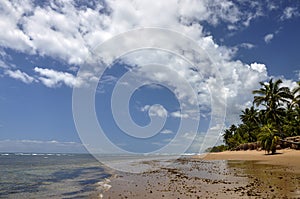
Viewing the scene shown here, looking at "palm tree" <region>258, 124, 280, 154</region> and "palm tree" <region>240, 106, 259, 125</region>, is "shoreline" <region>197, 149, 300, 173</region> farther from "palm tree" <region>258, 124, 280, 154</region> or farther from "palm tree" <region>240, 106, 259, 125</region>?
"palm tree" <region>240, 106, 259, 125</region>

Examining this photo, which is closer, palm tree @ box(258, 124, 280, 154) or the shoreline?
the shoreline

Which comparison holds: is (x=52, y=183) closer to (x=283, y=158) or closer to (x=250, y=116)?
(x=283, y=158)

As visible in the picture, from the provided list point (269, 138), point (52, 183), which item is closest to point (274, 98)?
point (269, 138)

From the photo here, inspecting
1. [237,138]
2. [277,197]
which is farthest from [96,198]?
[237,138]

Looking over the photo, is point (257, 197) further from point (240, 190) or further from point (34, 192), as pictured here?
point (34, 192)

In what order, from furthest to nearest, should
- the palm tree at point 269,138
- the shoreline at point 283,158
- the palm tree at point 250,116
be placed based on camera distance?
the palm tree at point 250,116 → the palm tree at point 269,138 → the shoreline at point 283,158

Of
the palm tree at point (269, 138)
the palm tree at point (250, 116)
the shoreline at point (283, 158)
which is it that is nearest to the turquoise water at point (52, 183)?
the shoreline at point (283, 158)

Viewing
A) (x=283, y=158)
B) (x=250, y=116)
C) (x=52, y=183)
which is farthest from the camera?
(x=250, y=116)

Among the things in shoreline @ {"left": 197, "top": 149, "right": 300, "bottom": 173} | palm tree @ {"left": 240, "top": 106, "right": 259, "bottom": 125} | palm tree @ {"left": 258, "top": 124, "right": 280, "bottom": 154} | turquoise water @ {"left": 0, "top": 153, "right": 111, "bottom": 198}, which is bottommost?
turquoise water @ {"left": 0, "top": 153, "right": 111, "bottom": 198}

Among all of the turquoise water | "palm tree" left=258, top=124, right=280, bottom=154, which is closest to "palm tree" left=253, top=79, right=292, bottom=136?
"palm tree" left=258, top=124, right=280, bottom=154

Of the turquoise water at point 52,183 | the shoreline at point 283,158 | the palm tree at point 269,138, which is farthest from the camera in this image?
the palm tree at point 269,138

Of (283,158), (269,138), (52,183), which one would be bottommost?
→ (52,183)

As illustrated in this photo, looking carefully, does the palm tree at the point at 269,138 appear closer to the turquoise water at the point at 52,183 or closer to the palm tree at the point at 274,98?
the palm tree at the point at 274,98

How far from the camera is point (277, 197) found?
1431cm
